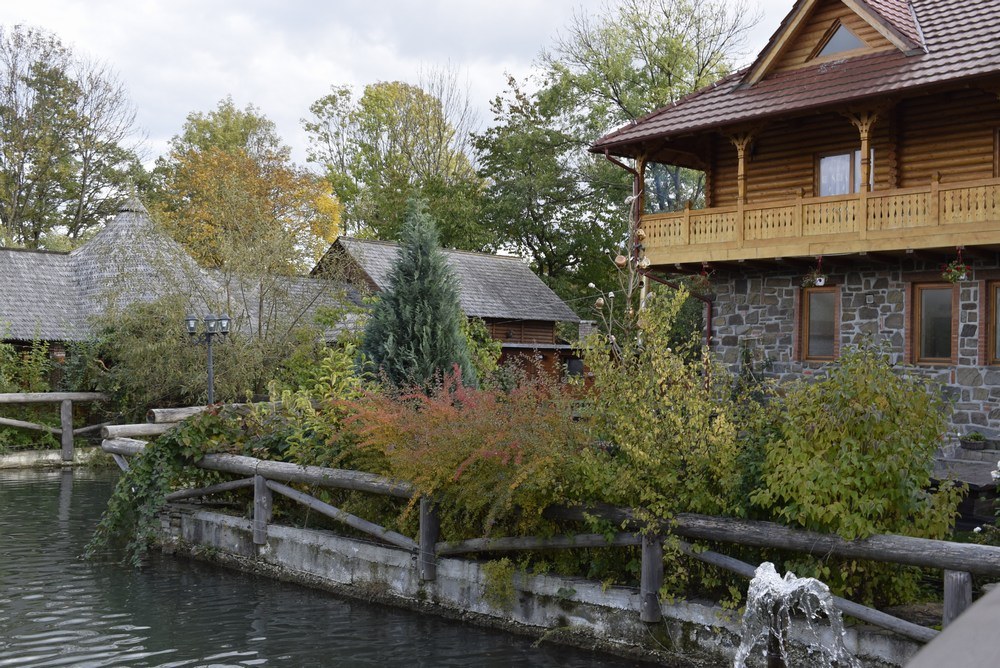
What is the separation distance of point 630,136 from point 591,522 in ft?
40.6

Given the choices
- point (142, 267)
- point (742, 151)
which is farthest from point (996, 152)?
point (142, 267)

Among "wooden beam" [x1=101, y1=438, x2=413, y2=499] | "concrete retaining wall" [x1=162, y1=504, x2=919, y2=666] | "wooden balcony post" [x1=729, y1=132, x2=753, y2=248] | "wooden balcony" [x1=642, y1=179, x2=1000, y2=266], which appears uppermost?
"wooden balcony post" [x1=729, y1=132, x2=753, y2=248]

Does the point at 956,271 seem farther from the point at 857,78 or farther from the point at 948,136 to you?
the point at 857,78

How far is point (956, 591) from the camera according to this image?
244 inches

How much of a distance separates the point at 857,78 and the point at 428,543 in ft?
37.6

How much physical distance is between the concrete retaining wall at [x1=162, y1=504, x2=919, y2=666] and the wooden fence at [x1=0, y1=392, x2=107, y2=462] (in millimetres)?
11109

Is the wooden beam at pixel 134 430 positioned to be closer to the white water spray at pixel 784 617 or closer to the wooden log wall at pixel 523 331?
the white water spray at pixel 784 617

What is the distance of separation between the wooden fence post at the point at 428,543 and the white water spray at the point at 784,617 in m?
3.28

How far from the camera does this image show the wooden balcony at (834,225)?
1448 centimetres

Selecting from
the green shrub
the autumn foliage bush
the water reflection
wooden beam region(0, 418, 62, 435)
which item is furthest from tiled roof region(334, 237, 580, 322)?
the green shrub

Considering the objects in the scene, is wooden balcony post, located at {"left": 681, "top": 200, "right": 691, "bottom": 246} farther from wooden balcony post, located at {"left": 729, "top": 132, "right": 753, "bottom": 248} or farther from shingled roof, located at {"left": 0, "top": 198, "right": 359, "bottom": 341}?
shingled roof, located at {"left": 0, "top": 198, "right": 359, "bottom": 341}

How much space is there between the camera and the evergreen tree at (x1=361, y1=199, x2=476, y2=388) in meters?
16.5

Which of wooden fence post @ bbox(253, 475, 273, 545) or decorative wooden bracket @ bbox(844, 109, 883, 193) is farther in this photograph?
decorative wooden bracket @ bbox(844, 109, 883, 193)

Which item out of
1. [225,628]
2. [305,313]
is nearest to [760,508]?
[225,628]
